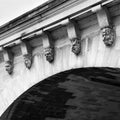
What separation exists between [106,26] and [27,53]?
2.16 metres

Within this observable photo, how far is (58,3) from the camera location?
617 cm

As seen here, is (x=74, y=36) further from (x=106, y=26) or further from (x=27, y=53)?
(x=27, y=53)

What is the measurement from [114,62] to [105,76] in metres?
2.09

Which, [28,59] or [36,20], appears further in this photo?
[28,59]

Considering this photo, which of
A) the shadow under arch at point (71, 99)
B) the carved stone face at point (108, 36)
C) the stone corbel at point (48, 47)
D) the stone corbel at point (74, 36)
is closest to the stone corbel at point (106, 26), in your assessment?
the carved stone face at point (108, 36)

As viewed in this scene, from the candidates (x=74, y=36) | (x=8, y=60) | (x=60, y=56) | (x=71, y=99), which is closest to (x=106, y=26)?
(x=74, y=36)

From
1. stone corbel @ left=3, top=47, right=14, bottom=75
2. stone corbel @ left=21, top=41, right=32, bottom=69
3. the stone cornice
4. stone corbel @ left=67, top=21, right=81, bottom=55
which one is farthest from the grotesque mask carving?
stone corbel @ left=67, top=21, right=81, bottom=55

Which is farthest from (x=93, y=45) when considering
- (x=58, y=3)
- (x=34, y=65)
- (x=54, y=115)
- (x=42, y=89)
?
(x=54, y=115)

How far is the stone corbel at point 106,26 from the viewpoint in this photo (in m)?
5.52

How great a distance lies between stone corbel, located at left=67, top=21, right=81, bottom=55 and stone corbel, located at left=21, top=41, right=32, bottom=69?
1.29m

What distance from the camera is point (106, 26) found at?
5.56 meters

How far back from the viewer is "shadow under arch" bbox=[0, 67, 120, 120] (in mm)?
7730

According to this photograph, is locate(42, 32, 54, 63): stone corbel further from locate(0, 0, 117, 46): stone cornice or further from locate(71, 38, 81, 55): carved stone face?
locate(71, 38, 81, 55): carved stone face

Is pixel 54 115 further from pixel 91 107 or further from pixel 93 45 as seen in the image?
pixel 93 45
